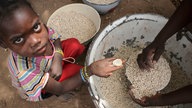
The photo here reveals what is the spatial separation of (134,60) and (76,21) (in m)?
0.56

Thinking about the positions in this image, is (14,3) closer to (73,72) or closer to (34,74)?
(34,74)

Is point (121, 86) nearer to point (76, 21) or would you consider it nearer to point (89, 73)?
point (89, 73)

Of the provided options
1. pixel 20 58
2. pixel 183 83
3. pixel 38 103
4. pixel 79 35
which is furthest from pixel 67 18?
pixel 183 83

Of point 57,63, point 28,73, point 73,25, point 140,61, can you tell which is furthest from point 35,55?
point 73,25

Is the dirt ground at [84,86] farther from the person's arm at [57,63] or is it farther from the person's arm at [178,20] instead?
the person's arm at [178,20]

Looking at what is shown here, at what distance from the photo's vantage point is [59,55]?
4.70 ft

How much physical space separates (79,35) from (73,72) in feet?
1.35

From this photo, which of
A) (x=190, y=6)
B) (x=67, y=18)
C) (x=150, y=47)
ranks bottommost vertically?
(x=67, y=18)

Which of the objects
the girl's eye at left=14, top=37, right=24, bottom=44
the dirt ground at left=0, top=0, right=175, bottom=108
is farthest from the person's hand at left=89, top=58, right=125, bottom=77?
the dirt ground at left=0, top=0, right=175, bottom=108

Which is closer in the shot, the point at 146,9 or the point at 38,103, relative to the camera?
the point at 38,103

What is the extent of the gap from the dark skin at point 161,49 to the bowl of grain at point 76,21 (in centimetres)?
47

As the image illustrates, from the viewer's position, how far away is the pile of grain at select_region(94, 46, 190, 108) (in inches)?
61.2

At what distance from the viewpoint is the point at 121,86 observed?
5.32 feet

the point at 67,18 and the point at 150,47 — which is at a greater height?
the point at 150,47
